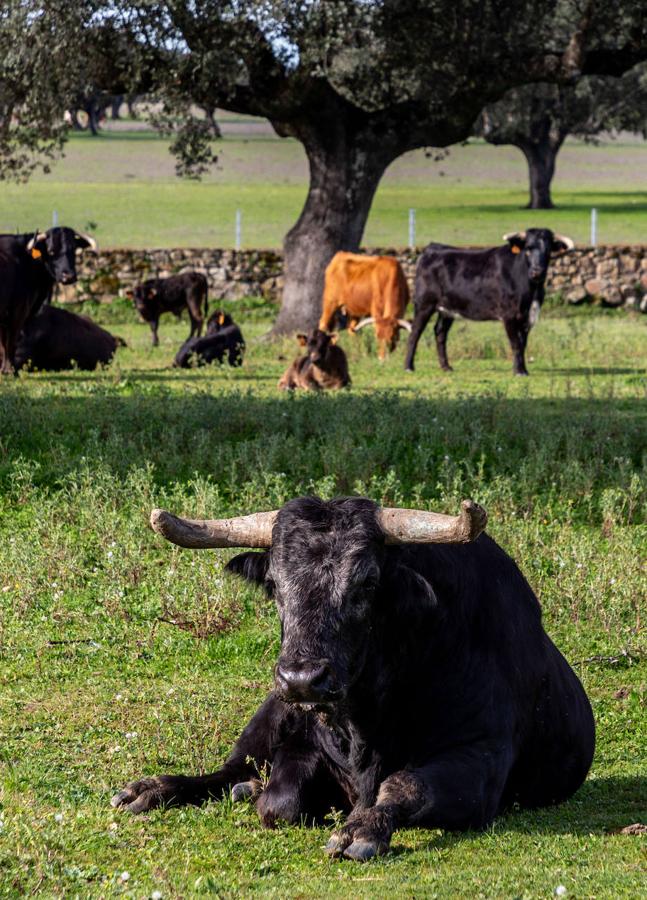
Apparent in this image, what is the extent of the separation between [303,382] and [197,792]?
12124 mm

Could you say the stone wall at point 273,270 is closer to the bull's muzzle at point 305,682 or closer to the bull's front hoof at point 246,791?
the bull's front hoof at point 246,791

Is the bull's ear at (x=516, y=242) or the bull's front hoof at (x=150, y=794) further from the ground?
the bull's ear at (x=516, y=242)

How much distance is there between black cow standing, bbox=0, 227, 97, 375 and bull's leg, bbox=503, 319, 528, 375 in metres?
5.98

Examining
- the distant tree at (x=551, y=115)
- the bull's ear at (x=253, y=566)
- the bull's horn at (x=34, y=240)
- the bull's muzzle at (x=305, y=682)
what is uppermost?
the distant tree at (x=551, y=115)

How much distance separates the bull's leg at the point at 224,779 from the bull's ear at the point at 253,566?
63cm

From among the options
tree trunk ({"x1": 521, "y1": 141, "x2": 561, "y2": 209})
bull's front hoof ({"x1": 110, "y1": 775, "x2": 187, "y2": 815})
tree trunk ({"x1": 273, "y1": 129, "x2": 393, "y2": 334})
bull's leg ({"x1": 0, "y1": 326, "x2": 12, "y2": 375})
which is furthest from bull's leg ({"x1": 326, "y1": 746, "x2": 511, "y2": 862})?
tree trunk ({"x1": 521, "y1": 141, "x2": 561, "y2": 209})

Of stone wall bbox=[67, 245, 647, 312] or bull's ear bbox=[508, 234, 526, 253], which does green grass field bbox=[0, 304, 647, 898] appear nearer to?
bull's ear bbox=[508, 234, 526, 253]

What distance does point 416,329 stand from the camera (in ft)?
70.3

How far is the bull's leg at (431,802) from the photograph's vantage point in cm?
513

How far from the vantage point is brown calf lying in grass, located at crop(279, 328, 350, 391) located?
18.0m

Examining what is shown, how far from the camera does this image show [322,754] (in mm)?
5898

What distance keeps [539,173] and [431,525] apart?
5648cm

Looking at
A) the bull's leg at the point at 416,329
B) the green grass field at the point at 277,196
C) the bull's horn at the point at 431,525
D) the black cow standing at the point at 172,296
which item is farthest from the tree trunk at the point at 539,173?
the bull's horn at the point at 431,525

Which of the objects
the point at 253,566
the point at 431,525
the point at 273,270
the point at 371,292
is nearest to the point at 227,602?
the point at 253,566
